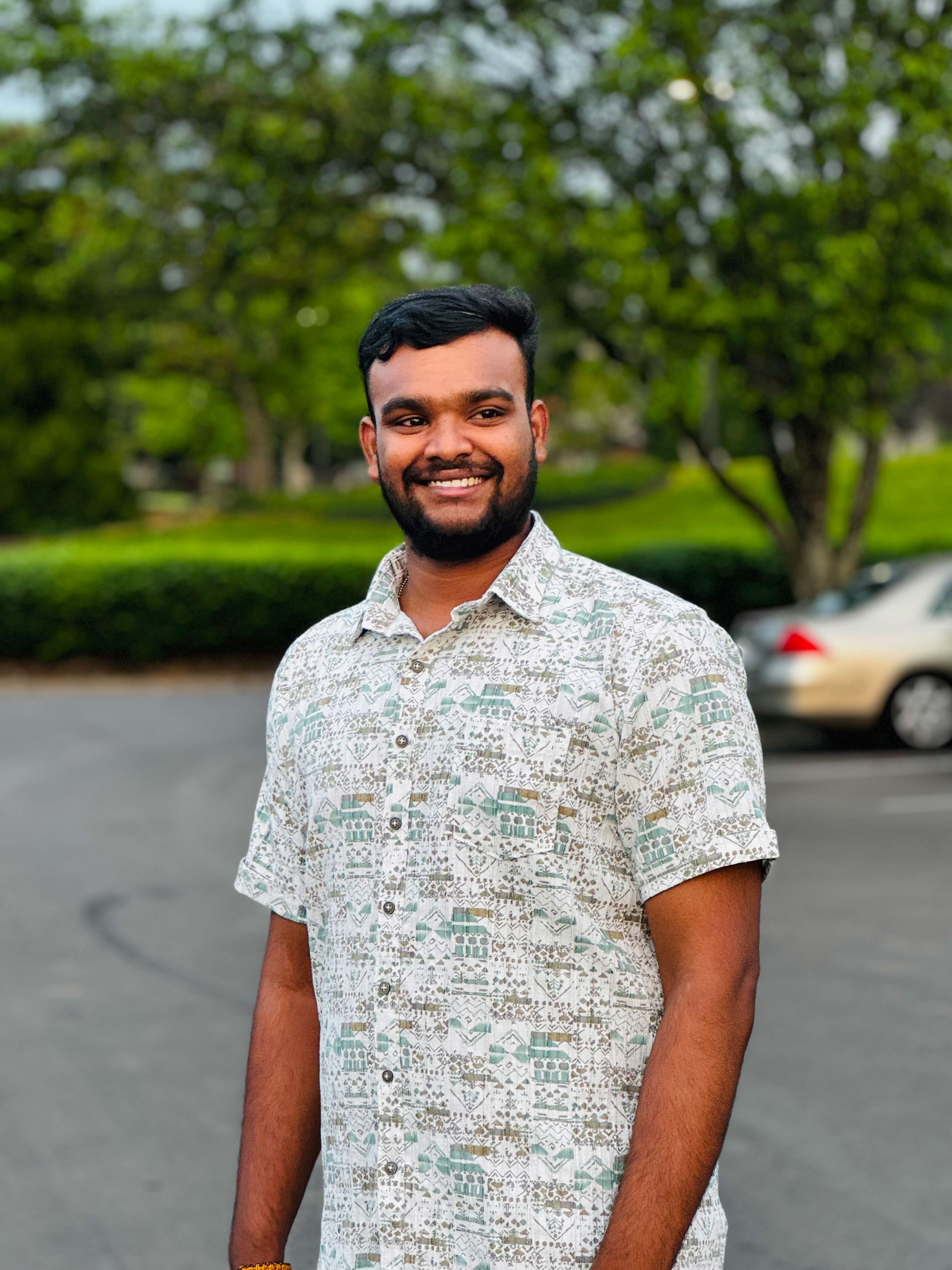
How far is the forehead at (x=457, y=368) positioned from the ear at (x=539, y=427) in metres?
0.08

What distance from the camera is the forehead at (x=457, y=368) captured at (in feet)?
6.68

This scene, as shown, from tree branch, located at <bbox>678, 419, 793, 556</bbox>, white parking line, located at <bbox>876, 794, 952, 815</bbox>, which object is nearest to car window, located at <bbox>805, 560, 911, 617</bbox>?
white parking line, located at <bbox>876, 794, 952, 815</bbox>

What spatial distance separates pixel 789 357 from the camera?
17.1m

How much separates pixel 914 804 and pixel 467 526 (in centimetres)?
957

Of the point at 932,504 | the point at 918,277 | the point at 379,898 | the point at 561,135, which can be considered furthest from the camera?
the point at 932,504

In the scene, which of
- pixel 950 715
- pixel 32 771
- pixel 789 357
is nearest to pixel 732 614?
pixel 789 357

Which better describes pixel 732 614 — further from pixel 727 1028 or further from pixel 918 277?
pixel 727 1028

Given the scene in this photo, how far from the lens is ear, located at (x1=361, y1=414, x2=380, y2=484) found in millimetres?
2176

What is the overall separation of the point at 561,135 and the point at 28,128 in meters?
8.33

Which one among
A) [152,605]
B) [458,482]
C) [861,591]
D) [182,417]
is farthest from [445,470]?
[182,417]

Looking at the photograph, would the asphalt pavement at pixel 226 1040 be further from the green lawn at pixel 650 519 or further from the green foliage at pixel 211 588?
the green lawn at pixel 650 519

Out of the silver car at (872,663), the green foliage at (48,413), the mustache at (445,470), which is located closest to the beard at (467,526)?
the mustache at (445,470)

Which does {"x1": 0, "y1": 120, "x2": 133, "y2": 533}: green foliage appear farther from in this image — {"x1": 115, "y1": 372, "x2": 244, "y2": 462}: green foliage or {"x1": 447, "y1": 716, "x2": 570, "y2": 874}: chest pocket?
{"x1": 447, "y1": 716, "x2": 570, "y2": 874}: chest pocket

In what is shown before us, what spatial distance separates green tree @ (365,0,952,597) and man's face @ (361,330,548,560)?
13871mm
